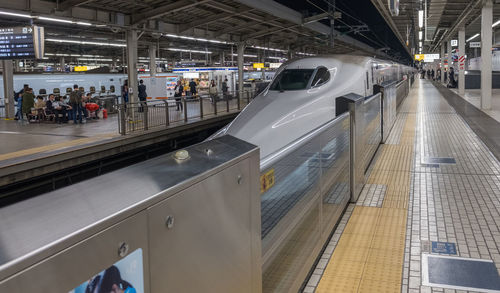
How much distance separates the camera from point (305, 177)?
3.76 meters

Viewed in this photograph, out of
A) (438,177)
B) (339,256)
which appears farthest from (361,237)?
(438,177)

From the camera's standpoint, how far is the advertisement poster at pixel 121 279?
1.28 m

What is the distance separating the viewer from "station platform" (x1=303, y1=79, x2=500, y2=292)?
3.74 meters

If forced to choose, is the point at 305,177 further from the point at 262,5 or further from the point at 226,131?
the point at 262,5

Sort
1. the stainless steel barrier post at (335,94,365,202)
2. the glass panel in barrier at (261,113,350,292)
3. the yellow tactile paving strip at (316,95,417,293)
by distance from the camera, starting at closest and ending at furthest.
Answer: the glass panel in barrier at (261,113,350,292), the yellow tactile paving strip at (316,95,417,293), the stainless steel barrier post at (335,94,365,202)

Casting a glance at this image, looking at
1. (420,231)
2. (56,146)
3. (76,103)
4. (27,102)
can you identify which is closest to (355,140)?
(420,231)

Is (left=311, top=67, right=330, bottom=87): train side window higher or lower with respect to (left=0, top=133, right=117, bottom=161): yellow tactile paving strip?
higher

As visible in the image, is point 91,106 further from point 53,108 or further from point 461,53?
point 461,53

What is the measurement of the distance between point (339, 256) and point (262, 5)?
13.8m

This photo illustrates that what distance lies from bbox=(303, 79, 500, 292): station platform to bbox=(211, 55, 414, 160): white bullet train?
1492mm

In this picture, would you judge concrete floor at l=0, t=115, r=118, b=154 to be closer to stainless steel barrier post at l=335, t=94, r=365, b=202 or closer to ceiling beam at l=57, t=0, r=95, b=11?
ceiling beam at l=57, t=0, r=95, b=11

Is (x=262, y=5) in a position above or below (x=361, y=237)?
above

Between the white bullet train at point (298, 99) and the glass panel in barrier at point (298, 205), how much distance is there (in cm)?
193

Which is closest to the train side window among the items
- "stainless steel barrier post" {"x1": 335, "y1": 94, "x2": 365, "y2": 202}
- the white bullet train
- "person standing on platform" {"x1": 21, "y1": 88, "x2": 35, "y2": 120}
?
the white bullet train
